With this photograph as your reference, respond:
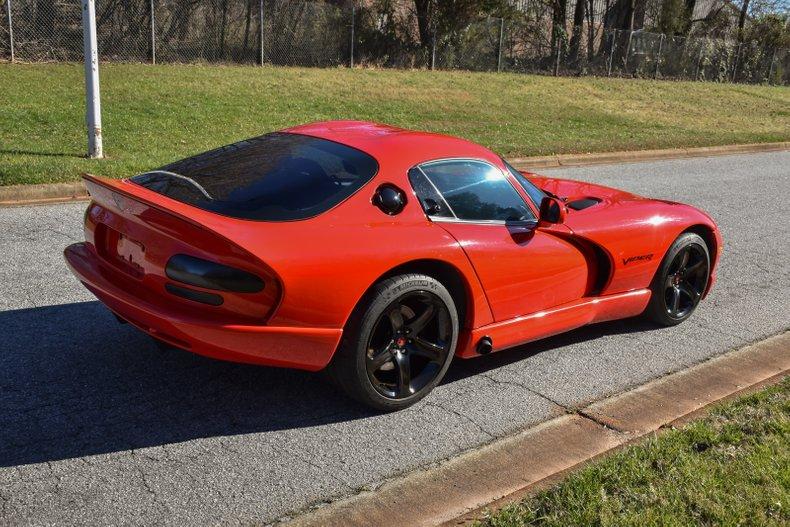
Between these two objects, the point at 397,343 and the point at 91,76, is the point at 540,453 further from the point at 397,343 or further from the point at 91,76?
the point at 91,76

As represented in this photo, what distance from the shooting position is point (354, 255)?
12.5 feet

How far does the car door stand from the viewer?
171 inches

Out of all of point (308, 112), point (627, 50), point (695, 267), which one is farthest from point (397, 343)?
point (627, 50)

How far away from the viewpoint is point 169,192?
159 inches

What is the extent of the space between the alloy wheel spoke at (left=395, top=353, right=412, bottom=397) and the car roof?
1.03 m

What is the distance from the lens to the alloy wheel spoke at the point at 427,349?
13.7 feet

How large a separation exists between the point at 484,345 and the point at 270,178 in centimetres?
147

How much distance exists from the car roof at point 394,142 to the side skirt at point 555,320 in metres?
0.97

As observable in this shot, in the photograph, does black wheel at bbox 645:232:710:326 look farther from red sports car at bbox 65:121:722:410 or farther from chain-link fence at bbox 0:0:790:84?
chain-link fence at bbox 0:0:790:84

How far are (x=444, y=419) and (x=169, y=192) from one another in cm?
181

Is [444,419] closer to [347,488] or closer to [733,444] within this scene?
[347,488]

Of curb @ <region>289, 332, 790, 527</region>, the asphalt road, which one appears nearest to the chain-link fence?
the asphalt road

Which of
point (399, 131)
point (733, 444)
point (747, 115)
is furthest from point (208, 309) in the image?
point (747, 115)

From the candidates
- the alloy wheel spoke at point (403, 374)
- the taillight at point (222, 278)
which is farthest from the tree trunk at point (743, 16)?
the taillight at point (222, 278)
